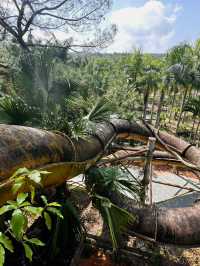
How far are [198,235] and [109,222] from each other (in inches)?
51.3

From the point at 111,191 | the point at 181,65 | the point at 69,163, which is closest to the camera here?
the point at 69,163

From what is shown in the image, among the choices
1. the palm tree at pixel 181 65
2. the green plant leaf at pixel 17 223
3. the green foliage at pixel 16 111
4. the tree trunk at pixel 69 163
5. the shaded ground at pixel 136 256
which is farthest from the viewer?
the palm tree at pixel 181 65

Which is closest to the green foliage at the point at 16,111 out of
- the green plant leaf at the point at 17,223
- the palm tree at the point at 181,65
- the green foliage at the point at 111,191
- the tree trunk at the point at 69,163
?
the tree trunk at the point at 69,163

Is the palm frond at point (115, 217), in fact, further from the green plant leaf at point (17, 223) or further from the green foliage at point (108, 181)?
the green plant leaf at point (17, 223)

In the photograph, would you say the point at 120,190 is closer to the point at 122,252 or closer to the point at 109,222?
the point at 109,222

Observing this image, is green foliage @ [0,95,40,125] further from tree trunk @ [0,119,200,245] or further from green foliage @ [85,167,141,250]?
green foliage @ [85,167,141,250]

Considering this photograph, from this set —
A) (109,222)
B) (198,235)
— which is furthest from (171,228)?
(109,222)

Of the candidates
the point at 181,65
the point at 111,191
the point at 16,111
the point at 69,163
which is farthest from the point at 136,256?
the point at 181,65

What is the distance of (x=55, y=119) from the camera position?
4.38 m

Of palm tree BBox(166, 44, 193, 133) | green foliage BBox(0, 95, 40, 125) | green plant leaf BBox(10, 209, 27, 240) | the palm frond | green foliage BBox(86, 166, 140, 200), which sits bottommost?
the palm frond

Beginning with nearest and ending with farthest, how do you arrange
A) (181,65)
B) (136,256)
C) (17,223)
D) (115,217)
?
(17,223), (115,217), (136,256), (181,65)

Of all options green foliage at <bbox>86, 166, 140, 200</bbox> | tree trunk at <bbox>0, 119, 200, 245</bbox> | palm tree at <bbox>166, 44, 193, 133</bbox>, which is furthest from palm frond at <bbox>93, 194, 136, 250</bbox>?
palm tree at <bbox>166, 44, 193, 133</bbox>

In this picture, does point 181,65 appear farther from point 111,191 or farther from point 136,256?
point 111,191

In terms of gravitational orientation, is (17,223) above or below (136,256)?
above
